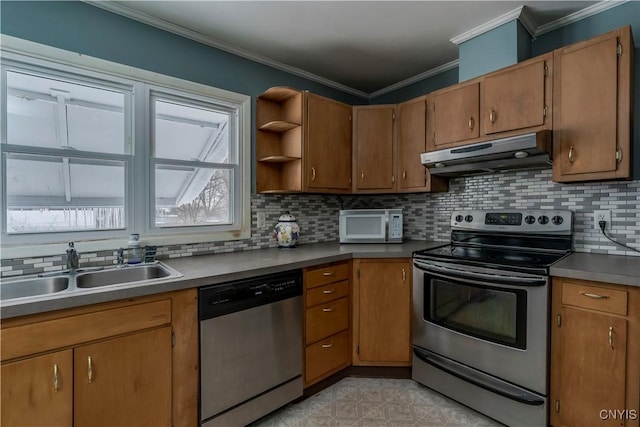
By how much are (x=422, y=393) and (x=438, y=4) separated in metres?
2.59

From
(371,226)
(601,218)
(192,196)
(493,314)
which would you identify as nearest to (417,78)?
(371,226)

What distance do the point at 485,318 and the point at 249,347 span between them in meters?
1.42

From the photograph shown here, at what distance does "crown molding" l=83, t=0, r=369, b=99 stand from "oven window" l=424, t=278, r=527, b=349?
2155mm

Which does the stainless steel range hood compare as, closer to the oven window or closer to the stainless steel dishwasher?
the oven window

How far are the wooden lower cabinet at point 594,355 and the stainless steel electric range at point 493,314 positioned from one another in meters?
0.06

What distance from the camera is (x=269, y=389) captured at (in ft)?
6.00

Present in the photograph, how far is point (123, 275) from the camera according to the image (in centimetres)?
178

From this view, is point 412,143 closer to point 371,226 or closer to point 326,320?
point 371,226

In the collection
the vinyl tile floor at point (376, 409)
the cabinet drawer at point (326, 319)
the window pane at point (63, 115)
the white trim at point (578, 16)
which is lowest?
the vinyl tile floor at point (376, 409)

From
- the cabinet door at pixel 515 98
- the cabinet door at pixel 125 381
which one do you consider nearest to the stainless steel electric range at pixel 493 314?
the cabinet door at pixel 515 98

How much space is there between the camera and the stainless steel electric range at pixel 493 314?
165 centimetres

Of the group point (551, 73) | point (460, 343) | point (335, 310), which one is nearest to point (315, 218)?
point (335, 310)

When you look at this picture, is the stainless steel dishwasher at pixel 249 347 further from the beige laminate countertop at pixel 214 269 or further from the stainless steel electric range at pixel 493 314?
the stainless steel electric range at pixel 493 314

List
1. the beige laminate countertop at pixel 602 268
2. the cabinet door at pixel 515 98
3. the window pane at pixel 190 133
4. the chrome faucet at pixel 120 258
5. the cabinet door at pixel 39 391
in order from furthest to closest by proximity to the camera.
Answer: the window pane at pixel 190 133 < the cabinet door at pixel 515 98 < the chrome faucet at pixel 120 258 < the beige laminate countertop at pixel 602 268 < the cabinet door at pixel 39 391
